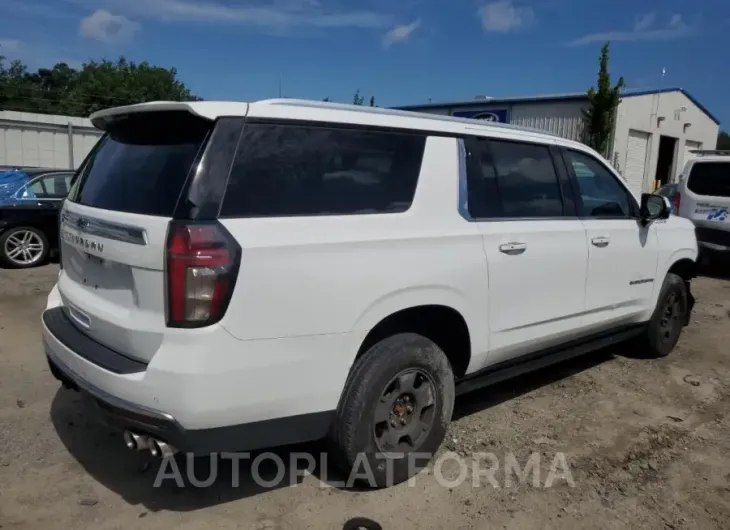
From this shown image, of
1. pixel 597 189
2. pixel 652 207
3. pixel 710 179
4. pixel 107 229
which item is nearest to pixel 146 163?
pixel 107 229

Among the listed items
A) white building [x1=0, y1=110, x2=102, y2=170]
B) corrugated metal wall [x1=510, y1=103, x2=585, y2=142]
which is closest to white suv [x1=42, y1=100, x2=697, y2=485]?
white building [x1=0, y1=110, x2=102, y2=170]

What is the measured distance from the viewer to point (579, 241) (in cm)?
411

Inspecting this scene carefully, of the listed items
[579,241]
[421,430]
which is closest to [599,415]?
[579,241]

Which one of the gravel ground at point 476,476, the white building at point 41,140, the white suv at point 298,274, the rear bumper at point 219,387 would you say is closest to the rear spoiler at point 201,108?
the white suv at point 298,274

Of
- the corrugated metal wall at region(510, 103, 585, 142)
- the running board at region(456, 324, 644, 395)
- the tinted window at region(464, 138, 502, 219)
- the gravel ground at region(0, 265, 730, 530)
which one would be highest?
the corrugated metal wall at region(510, 103, 585, 142)

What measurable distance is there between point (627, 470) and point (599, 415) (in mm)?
796

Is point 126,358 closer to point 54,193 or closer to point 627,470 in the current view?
point 627,470

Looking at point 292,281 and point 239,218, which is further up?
point 239,218

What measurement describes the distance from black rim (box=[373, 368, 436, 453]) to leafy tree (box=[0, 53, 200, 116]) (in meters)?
38.3

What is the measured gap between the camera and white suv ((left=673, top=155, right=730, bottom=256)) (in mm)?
9836

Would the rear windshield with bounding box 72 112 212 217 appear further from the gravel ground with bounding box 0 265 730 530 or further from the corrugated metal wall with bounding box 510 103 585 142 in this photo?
the corrugated metal wall with bounding box 510 103 585 142

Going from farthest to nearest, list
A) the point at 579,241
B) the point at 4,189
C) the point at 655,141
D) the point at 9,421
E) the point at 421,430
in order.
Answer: the point at 655,141 < the point at 4,189 < the point at 579,241 < the point at 9,421 < the point at 421,430

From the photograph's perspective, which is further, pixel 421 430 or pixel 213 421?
pixel 421 430

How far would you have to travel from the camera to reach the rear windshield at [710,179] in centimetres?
997
